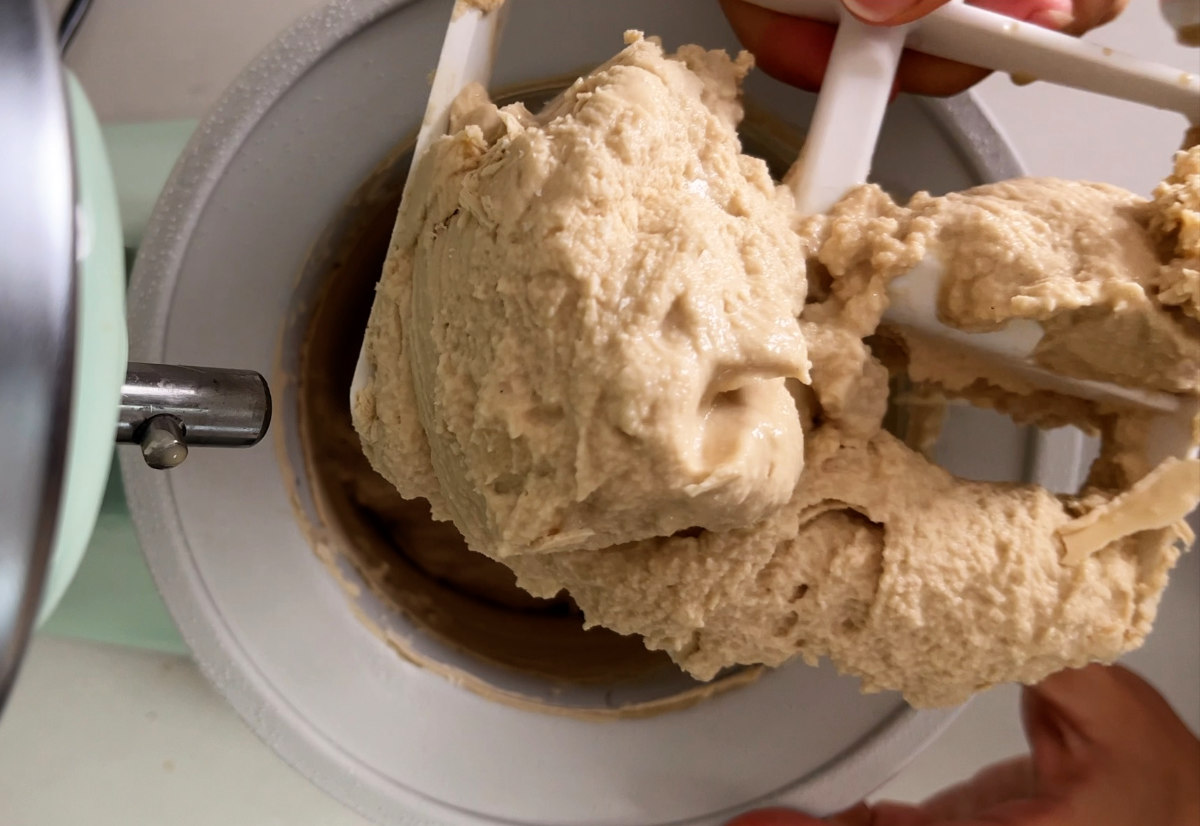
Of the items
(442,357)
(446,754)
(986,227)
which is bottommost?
(446,754)

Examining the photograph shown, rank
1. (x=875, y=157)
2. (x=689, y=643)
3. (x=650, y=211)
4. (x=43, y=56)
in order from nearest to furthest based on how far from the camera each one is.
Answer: (x=43, y=56) < (x=650, y=211) < (x=689, y=643) < (x=875, y=157)

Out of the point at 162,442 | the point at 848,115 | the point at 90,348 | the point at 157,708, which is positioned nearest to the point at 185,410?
the point at 162,442

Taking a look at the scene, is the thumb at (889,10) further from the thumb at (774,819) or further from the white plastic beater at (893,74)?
the thumb at (774,819)

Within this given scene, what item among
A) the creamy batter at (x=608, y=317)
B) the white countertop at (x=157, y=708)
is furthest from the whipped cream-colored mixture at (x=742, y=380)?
the white countertop at (x=157, y=708)

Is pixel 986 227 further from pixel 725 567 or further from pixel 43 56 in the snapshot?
pixel 43 56

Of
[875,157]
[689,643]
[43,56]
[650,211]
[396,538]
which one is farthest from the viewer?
[396,538]

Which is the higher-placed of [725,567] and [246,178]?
[246,178]

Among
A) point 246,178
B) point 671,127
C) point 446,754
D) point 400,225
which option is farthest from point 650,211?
point 446,754

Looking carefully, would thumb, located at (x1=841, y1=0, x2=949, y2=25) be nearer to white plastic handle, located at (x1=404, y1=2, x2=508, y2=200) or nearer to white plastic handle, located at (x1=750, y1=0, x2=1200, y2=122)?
white plastic handle, located at (x1=750, y1=0, x2=1200, y2=122)
